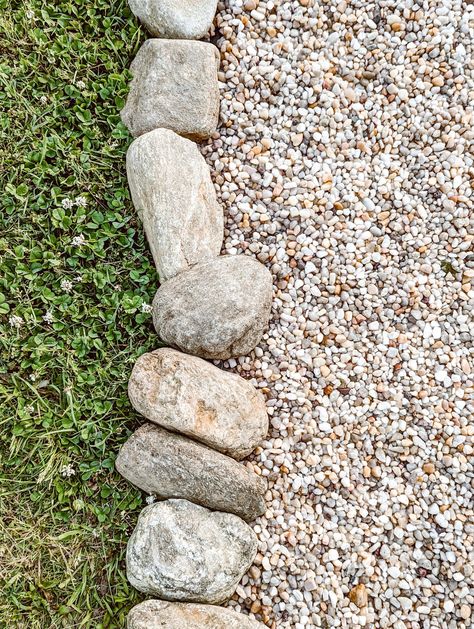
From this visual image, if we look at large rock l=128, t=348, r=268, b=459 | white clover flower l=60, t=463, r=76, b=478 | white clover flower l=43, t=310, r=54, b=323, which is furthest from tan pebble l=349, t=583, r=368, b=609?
white clover flower l=43, t=310, r=54, b=323

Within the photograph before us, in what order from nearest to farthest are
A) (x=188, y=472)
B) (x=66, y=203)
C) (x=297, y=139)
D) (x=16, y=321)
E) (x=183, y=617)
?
(x=183, y=617), (x=188, y=472), (x=16, y=321), (x=66, y=203), (x=297, y=139)

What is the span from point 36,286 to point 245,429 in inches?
51.7

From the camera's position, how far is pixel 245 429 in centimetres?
285

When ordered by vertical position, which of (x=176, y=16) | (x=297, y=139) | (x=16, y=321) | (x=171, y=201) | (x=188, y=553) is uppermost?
(x=176, y=16)

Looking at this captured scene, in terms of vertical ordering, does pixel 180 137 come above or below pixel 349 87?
below

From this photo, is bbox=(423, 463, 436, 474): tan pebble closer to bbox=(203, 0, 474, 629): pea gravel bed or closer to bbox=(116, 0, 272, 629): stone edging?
bbox=(203, 0, 474, 629): pea gravel bed

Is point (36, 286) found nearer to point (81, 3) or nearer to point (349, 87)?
point (81, 3)

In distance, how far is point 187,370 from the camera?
278 centimetres

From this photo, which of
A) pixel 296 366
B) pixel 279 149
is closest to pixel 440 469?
pixel 296 366

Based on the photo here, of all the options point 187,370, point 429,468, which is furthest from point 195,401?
point 429,468

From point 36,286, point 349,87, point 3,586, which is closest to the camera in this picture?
point 3,586

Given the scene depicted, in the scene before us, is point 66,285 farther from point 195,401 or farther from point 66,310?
point 195,401

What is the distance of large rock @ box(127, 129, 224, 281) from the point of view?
299 cm

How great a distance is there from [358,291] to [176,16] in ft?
5.89
